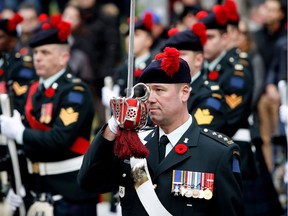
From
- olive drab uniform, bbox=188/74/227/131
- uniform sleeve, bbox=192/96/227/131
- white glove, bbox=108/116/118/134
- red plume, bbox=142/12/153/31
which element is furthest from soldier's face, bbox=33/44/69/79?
white glove, bbox=108/116/118/134

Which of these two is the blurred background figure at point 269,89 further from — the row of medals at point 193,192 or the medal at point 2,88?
the row of medals at point 193,192

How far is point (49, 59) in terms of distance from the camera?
333 inches

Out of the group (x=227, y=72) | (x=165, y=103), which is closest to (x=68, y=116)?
(x=227, y=72)

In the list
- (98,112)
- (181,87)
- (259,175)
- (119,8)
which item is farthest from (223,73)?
(119,8)

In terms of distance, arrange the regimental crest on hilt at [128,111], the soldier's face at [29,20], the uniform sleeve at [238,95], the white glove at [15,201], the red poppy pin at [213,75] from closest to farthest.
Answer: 1. the regimental crest on hilt at [128,111]
2. the white glove at [15,201]
3. the uniform sleeve at [238,95]
4. the red poppy pin at [213,75]
5. the soldier's face at [29,20]

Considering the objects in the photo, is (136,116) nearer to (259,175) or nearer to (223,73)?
(223,73)

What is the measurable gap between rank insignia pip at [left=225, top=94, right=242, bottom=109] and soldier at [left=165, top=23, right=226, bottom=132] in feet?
2.11

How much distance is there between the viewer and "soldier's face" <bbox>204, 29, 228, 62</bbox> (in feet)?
29.7

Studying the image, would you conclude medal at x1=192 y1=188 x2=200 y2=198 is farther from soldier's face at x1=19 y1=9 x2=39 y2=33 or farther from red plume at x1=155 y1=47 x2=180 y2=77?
soldier's face at x1=19 y1=9 x2=39 y2=33

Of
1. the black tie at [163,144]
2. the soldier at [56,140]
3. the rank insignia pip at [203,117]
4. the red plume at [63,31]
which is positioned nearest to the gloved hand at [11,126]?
the soldier at [56,140]

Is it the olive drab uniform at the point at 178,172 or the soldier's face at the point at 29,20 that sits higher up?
the olive drab uniform at the point at 178,172

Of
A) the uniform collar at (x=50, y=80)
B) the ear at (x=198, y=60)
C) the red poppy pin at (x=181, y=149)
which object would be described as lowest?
the uniform collar at (x=50, y=80)

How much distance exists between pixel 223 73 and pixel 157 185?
3.39 meters

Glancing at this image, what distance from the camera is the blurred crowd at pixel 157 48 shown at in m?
10.3
